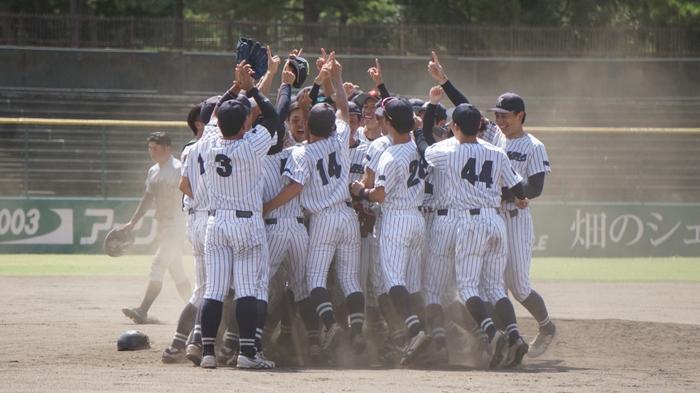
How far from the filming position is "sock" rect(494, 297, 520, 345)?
8.60 m

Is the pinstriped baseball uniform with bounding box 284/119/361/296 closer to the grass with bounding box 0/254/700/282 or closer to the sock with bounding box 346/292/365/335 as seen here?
the sock with bounding box 346/292/365/335

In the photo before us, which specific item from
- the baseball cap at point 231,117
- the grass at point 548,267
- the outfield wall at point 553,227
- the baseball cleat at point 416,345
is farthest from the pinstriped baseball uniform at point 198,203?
the outfield wall at point 553,227

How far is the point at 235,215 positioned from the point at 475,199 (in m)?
1.89

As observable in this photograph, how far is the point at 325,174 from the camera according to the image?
8.67 metres

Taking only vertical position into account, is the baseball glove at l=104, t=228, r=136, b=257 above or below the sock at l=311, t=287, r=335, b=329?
above

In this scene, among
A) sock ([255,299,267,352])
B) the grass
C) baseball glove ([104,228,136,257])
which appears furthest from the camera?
the grass

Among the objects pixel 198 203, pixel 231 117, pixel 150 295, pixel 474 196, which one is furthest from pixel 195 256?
pixel 150 295

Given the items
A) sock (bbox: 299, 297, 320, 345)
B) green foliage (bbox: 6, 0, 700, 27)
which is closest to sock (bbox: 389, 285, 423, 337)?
sock (bbox: 299, 297, 320, 345)

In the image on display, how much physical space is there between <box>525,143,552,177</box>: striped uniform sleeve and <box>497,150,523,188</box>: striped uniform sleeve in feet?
2.03

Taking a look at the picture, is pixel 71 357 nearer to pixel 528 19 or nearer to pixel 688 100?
pixel 688 100

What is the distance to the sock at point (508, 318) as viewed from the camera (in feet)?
28.2

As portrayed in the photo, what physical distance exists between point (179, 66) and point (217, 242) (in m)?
20.2

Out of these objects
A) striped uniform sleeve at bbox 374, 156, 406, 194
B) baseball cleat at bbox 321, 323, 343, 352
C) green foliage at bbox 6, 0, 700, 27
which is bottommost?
baseball cleat at bbox 321, 323, 343, 352

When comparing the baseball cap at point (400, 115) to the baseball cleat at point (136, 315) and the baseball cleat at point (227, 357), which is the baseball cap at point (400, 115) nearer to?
the baseball cleat at point (227, 357)
